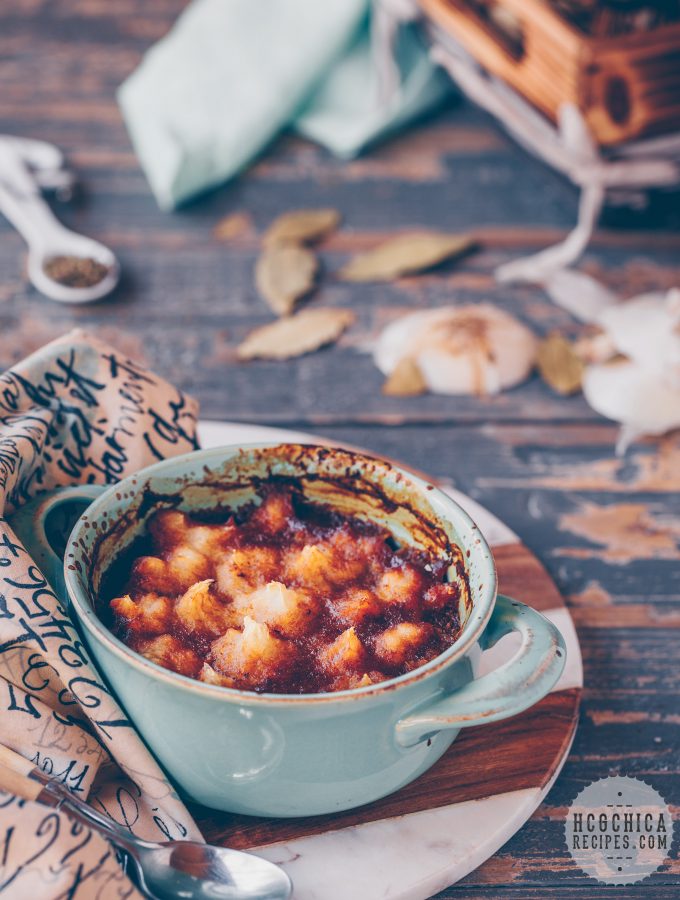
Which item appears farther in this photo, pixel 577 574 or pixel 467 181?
pixel 467 181

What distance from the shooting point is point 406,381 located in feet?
4.74

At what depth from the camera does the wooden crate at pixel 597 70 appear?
1.50 meters

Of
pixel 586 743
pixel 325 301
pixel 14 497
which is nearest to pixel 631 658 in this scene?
pixel 586 743

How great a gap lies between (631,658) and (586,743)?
0.13 metres

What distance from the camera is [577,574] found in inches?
44.5

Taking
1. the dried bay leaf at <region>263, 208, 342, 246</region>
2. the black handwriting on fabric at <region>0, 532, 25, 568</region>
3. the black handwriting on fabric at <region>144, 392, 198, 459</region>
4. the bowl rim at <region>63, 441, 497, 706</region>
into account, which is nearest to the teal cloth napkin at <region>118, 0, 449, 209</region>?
the dried bay leaf at <region>263, 208, 342, 246</region>

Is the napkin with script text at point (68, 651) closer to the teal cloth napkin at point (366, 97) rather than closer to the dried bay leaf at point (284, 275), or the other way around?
the dried bay leaf at point (284, 275)

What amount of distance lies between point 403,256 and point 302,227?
0.19 metres

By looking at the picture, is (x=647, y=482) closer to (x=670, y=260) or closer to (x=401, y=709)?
(x=670, y=260)

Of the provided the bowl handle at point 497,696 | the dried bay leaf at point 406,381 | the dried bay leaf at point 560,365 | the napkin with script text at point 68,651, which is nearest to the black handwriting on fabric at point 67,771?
the napkin with script text at point 68,651

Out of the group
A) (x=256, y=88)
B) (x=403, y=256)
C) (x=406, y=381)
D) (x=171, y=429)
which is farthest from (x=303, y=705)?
(x=256, y=88)

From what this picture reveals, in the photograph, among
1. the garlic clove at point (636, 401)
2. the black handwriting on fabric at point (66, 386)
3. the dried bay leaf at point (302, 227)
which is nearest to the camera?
the black handwriting on fabric at point (66, 386)

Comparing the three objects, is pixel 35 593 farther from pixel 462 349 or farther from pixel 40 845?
pixel 462 349

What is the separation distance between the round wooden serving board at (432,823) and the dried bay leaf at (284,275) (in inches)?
33.7
